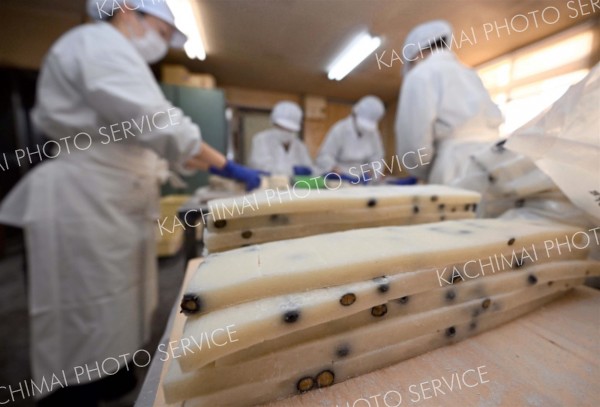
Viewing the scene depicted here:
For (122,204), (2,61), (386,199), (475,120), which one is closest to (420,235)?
(386,199)

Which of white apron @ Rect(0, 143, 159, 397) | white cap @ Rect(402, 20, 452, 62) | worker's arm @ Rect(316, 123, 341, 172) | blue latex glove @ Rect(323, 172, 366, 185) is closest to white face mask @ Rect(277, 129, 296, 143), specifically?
worker's arm @ Rect(316, 123, 341, 172)

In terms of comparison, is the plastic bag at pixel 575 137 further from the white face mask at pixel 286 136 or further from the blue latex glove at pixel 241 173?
the white face mask at pixel 286 136

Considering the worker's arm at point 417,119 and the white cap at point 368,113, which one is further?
the white cap at point 368,113

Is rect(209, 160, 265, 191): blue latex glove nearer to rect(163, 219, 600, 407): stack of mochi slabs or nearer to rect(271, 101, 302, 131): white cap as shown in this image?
rect(163, 219, 600, 407): stack of mochi slabs

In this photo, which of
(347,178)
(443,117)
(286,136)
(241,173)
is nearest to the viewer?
(443,117)

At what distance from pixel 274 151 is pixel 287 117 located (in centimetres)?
48

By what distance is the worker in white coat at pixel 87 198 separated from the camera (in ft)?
2.67

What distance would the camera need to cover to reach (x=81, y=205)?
87 centimetres

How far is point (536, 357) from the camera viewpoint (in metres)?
0.28

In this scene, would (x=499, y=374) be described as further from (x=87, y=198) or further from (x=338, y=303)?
(x=87, y=198)

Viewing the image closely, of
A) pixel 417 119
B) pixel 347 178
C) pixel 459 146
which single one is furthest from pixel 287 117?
pixel 459 146

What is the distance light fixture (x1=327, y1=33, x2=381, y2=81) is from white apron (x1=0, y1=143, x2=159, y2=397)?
883 millimetres

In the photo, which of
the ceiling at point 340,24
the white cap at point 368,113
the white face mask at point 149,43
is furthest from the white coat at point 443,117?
the white cap at point 368,113

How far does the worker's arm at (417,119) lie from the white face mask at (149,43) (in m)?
1.10
